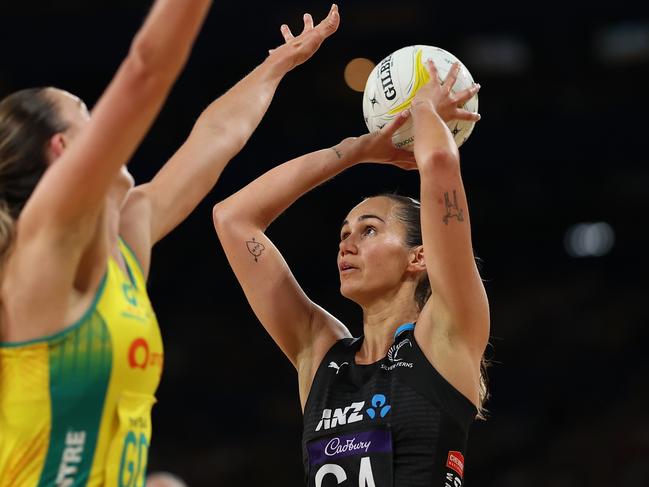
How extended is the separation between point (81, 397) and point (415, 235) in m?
1.83

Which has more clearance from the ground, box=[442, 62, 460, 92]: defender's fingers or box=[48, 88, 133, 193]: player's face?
box=[442, 62, 460, 92]: defender's fingers

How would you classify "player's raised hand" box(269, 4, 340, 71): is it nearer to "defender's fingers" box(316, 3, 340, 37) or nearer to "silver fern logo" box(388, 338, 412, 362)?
"defender's fingers" box(316, 3, 340, 37)

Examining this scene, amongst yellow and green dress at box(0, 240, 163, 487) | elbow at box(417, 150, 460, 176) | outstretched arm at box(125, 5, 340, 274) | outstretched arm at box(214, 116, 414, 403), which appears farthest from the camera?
outstretched arm at box(214, 116, 414, 403)

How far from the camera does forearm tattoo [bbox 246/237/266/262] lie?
13.1 ft

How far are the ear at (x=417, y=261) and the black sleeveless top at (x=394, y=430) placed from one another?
0.34 meters

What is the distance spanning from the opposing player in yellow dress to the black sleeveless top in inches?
39.2

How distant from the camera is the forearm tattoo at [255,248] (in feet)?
13.1

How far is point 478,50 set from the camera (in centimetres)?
1351

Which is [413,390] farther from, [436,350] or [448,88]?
[448,88]

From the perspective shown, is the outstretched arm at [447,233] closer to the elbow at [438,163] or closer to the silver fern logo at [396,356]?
the elbow at [438,163]

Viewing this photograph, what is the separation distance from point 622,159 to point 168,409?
6428 millimetres

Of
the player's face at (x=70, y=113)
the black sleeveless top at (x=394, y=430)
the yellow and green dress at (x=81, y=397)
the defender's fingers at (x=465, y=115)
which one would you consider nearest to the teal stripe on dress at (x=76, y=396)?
the yellow and green dress at (x=81, y=397)

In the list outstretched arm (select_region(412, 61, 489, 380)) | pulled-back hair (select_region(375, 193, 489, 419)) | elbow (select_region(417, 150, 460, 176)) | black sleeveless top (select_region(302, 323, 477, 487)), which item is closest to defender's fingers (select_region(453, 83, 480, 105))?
outstretched arm (select_region(412, 61, 489, 380))

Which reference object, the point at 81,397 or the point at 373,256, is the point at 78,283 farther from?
the point at 373,256
